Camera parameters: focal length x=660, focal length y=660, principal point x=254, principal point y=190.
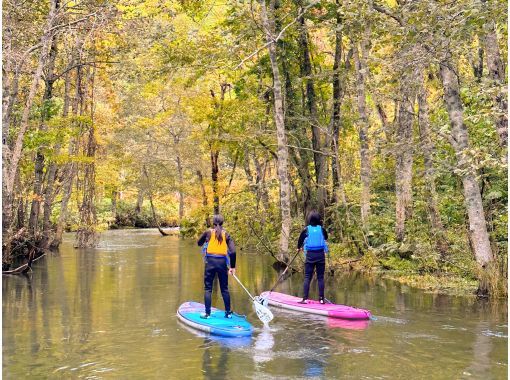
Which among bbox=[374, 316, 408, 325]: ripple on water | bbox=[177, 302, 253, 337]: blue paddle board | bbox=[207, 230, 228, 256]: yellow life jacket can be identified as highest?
bbox=[207, 230, 228, 256]: yellow life jacket

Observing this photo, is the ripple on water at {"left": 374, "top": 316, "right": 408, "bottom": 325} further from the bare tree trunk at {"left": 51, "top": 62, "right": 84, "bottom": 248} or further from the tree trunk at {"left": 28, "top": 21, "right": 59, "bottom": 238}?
the bare tree trunk at {"left": 51, "top": 62, "right": 84, "bottom": 248}

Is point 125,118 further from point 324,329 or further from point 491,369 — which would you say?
point 491,369

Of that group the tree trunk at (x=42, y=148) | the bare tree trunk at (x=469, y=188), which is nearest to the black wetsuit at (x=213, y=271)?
the bare tree trunk at (x=469, y=188)

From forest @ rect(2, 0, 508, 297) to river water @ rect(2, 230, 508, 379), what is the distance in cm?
212

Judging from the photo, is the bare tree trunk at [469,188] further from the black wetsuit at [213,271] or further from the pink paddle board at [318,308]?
the black wetsuit at [213,271]

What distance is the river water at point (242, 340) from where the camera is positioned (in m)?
8.08

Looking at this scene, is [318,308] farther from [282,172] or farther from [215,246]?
[282,172]

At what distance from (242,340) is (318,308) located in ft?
8.87

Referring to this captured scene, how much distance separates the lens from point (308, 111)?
24.0 metres

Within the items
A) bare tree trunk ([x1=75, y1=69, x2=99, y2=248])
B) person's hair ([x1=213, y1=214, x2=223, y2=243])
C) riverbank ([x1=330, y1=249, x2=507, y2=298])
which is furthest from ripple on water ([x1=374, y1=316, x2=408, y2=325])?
bare tree trunk ([x1=75, y1=69, x2=99, y2=248])

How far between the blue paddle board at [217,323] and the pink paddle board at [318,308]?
5.80ft

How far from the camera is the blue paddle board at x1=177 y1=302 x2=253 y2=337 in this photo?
→ 32.8 feet

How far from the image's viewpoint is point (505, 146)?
40.6 ft

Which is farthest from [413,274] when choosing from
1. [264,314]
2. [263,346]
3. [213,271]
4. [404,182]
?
[263,346]
